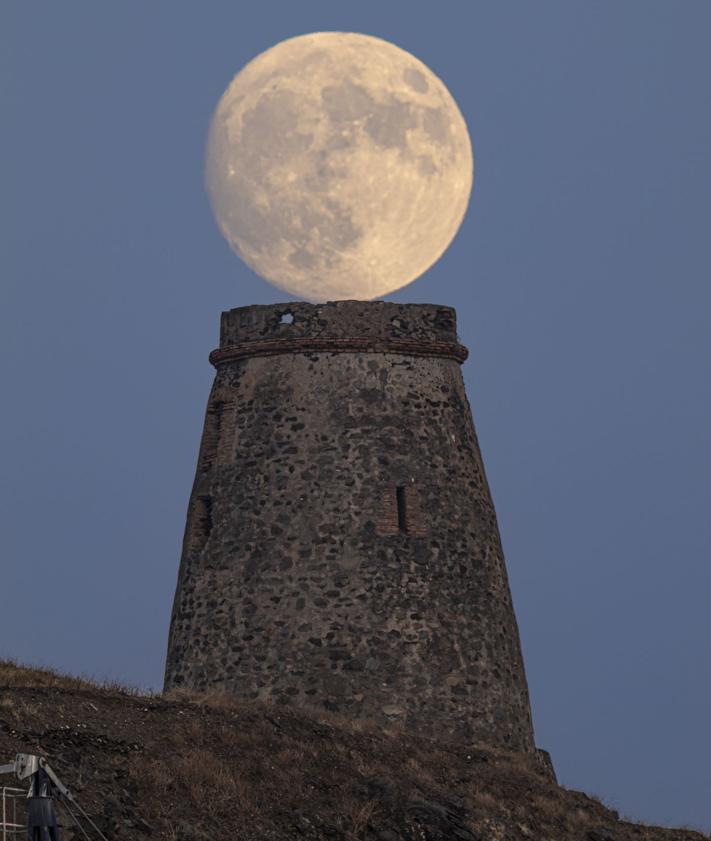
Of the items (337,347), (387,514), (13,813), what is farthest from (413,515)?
(13,813)

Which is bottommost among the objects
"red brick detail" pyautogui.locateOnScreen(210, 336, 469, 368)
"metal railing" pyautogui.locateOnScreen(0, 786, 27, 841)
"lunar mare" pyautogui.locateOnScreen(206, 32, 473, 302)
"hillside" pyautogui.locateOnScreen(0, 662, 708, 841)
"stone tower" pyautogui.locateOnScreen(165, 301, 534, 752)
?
"metal railing" pyautogui.locateOnScreen(0, 786, 27, 841)

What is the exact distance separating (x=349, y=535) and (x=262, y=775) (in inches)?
275

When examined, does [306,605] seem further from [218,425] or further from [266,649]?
[218,425]

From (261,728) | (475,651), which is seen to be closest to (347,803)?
(261,728)

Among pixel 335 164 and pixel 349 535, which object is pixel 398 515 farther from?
pixel 335 164

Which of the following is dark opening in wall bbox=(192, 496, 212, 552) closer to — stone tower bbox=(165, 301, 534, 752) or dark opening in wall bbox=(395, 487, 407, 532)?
stone tower bbox=(165, 301, 534, 752)

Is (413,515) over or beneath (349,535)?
over

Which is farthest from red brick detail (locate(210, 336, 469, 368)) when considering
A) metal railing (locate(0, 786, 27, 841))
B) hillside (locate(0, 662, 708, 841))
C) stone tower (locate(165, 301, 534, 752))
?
metal railing (locate(0, 786, 27, 841))

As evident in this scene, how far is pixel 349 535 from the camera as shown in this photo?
31.6 meters

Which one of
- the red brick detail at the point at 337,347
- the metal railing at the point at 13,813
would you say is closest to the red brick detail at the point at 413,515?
the red brick detail at the point at 337,347

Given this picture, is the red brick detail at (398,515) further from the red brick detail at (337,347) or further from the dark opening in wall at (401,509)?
the red brick detail at (337,347)

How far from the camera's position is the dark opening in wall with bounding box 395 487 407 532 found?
32000 mm

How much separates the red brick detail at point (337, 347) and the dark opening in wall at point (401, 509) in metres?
2.81

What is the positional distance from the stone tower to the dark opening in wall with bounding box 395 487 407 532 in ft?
0.14
